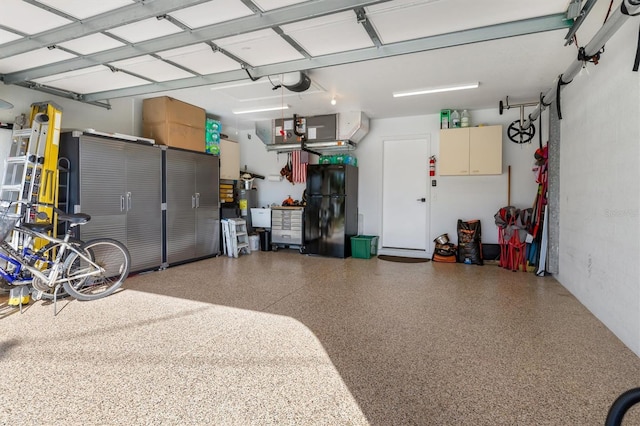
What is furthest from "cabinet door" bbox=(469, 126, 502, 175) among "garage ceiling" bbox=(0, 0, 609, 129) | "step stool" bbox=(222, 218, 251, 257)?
"step stool" bbox=(222, 218, 251, 257)

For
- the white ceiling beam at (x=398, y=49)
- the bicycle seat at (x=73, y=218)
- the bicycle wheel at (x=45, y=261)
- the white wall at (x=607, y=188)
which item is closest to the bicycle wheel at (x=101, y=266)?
the bicycle wheel at (x=45, y=261)

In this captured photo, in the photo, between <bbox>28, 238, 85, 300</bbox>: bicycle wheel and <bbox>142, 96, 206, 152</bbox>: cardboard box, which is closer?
<bbox>28, 238, 85, 300</bbox>: bicycle wheel

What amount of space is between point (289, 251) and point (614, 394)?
19.5 ft

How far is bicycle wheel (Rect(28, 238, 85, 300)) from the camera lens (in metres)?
3.67

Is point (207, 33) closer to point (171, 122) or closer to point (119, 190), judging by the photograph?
point (119, 190)

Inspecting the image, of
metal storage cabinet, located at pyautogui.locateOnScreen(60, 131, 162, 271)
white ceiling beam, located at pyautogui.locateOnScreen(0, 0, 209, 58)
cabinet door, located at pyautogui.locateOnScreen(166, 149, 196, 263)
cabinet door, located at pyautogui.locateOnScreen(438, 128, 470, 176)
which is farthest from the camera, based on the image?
cabinet door, located at pyautogui.locateOnScreen(438, 128, 470, 176)

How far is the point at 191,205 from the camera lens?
605cm

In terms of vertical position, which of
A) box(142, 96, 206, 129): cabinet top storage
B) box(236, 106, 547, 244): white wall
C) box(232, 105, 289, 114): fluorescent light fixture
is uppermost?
box(232, 105, 289, 114): fluorescent light fixture

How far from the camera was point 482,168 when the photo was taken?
19.7 ft

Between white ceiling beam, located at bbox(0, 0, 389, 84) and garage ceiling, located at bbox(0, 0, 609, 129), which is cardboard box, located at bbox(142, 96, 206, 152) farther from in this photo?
white ceiling beam, located at bbox(0, 0, 389, 84)

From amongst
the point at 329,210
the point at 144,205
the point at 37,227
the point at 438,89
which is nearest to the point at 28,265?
the point at 37,227

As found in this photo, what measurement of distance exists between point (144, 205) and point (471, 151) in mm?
5421

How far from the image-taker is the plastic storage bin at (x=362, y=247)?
668 cm

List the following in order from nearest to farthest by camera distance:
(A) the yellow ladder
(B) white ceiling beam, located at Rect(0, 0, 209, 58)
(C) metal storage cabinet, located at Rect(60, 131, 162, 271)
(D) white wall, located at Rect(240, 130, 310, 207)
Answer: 1. (B) white ceiling beam, located at Rect(0, 0, 209, 58)
2. (A) the yellow ladder
3. (C) metal storage cabinet, located at Rect(60, 131, 162, 271)
4. (D) white wall, located at Rect(240, 130, 310, 207)
